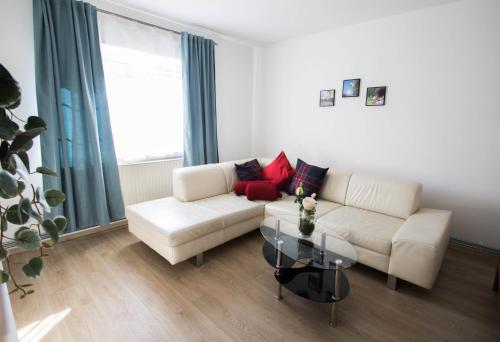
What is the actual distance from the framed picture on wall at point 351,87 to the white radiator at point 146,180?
2395 millimetres

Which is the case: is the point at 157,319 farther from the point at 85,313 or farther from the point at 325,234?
the point at 325,234

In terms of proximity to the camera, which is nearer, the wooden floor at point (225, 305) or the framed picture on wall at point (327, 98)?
the wooden floor at point (225, 305)

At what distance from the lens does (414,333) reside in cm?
163

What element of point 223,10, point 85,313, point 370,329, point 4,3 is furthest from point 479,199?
point 4,3

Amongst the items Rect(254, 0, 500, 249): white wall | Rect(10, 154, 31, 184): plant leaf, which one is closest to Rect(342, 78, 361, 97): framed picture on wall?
Rect(254, 0, 500, 249): white wall

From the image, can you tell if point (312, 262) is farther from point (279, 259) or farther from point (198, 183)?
point (198, 183)

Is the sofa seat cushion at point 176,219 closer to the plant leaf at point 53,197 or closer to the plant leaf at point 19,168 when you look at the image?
the plant leaf at point 53,197

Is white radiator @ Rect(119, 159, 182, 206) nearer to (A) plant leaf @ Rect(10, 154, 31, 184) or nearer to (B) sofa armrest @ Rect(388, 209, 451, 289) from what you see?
(A) plant leaf @ Rect(10, 154, 31, 184)

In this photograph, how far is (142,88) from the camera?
10.1 feet

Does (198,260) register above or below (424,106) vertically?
below

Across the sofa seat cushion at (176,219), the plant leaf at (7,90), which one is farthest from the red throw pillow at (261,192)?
the plant leaf at (7,90)

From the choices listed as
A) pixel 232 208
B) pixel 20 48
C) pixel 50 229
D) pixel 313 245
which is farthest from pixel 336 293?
pixel 20 48

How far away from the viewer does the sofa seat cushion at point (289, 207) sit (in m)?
2.65

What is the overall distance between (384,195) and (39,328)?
2.97 metres
